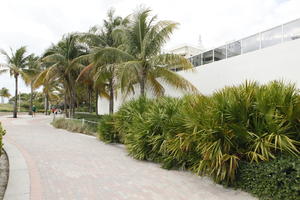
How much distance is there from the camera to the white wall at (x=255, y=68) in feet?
26.6

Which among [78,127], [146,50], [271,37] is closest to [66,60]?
[78,127]

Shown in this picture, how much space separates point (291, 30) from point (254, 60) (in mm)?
1857

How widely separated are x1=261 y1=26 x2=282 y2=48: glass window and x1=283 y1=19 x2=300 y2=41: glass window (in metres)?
0.23

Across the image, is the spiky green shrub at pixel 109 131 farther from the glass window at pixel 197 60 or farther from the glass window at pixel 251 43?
the glass window at pixel 251 43

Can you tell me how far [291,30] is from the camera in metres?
8.40

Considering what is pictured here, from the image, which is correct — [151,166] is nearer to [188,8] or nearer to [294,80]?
[294,80]

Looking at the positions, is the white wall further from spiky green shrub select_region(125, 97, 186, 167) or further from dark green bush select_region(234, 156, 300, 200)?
dark green bush select_region(234, 156, 300, 200)

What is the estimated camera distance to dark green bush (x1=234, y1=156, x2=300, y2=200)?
3.20 metres

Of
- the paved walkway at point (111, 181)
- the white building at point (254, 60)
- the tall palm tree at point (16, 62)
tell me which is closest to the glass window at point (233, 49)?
the white building at point (254, 60)

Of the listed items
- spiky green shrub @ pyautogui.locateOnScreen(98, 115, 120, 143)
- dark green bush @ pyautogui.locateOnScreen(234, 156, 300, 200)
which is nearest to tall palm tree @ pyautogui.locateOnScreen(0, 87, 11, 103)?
spiky green shrub @ pyautogui.locateOnScreen(98, 115, 120, 143)

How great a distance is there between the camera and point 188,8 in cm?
1362

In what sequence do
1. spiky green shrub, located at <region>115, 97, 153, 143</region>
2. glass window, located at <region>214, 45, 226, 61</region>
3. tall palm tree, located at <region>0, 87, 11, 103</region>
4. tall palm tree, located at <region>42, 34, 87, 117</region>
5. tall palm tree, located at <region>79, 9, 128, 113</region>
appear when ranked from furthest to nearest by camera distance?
tall palm tree, located at <region>0, 87, 11, 103</region>, tall palm tree, located at <region>42, 34, 87, 117</region>, tall palm tree, located at <region>79, 9, 128, 113</region>, glass window, located at <region>214, 45, 226, 61</region>, spiky green shrub, located at <region>115, 97, 153, 143</region>

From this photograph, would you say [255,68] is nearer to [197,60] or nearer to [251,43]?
[251,43]

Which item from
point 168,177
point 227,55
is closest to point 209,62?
point 227,55
